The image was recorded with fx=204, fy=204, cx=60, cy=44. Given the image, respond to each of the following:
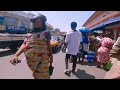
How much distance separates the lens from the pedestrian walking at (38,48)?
285cm

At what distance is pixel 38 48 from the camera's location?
9.34ft

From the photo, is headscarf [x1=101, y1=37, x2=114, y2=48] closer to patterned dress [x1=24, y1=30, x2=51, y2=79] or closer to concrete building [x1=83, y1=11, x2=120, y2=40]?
concrete building [x1=83, y1=11, x2=120, y2=40]

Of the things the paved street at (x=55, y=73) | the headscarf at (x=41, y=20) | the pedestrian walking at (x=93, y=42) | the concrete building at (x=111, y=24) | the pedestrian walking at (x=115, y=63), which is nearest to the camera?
the pedestrian walking at (x=115, y=63)

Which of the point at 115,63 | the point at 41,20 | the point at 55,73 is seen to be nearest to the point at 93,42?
the point at 55,73

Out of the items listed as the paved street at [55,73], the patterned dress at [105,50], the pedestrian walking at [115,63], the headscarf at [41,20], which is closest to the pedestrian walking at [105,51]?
the patterned dress at [105,50]

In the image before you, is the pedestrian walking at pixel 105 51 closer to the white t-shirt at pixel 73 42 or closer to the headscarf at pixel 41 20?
the white t-shirt at pixel 73 42
